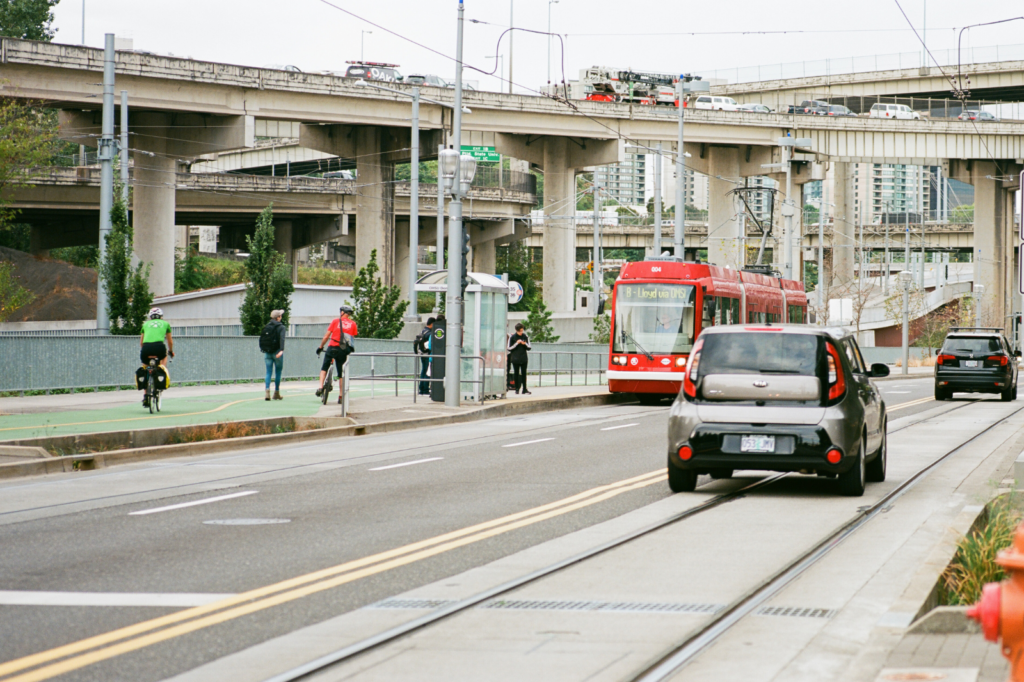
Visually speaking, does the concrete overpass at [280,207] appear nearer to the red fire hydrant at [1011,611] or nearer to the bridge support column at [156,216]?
the bridge support column at [156,216]

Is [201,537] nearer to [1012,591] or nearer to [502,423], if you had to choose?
[1012,591]

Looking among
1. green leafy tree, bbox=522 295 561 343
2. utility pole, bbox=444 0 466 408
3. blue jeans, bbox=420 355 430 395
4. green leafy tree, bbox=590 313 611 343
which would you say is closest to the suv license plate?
utility pole, bbox=444 0 466 408

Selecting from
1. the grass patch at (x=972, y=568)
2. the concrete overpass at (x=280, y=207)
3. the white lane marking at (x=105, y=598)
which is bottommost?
the white lane marking at (x=105, y=598)

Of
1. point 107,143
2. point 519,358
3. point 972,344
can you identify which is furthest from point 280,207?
point 972,344

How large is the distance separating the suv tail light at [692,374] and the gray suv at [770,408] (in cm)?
1

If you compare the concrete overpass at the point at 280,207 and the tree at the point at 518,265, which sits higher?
the concrete overpass at the point at 280,207

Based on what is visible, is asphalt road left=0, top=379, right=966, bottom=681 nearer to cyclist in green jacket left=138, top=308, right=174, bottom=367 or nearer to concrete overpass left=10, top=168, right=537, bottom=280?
cyclist in green jacket left=138, top=308, right=174, bottom=367

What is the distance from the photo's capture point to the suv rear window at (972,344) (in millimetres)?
34000

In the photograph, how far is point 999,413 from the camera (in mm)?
28297

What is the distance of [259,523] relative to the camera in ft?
34.8

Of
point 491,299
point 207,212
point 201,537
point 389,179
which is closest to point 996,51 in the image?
point 389,179

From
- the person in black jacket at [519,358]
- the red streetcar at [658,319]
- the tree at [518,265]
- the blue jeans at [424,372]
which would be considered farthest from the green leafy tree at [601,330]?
the tree at [518,265]

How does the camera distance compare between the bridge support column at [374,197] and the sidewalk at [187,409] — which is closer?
the sidewalk at [187,409]

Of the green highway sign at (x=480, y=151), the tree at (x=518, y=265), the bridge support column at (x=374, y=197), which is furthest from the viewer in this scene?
the tree at (x=518, y=265)
